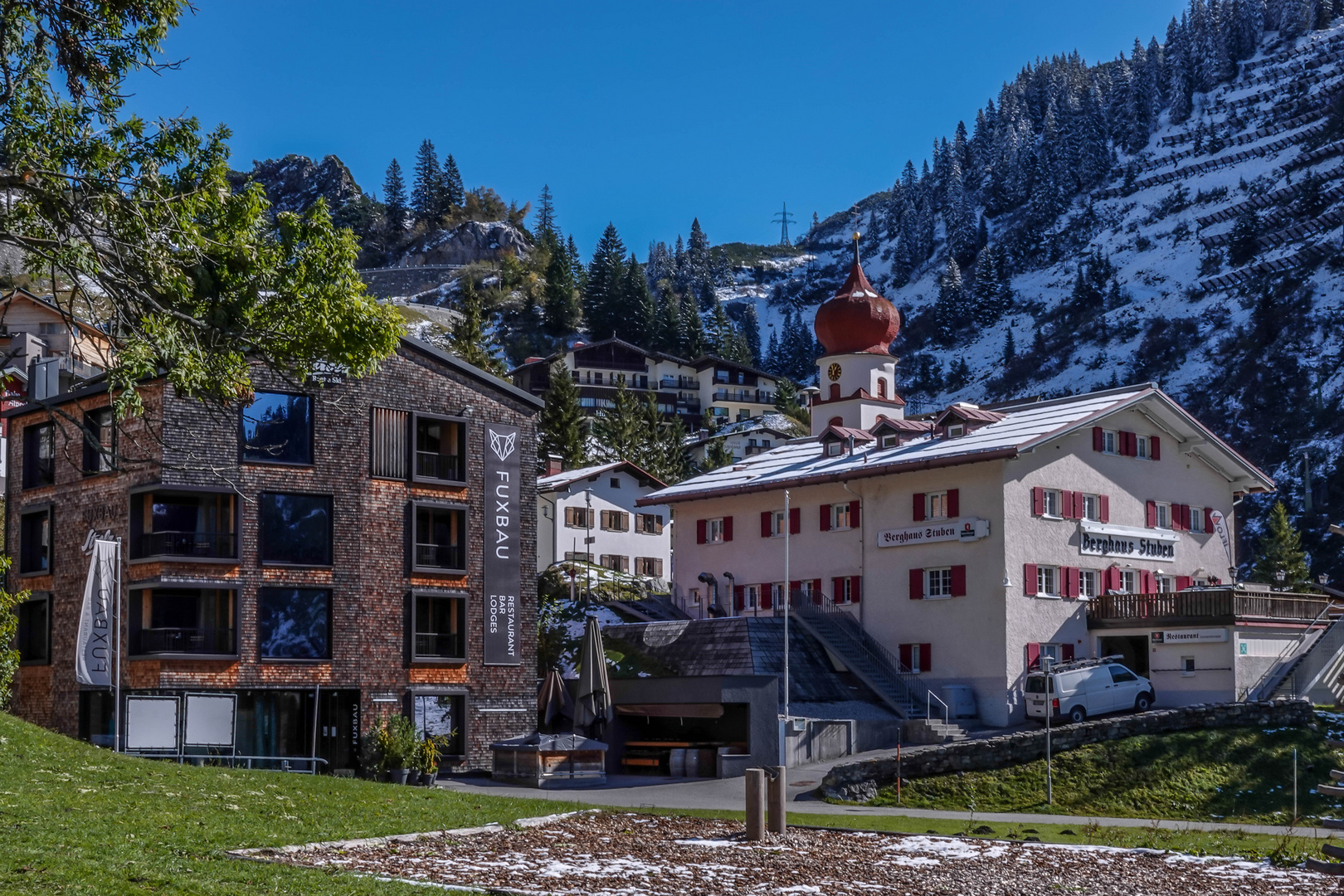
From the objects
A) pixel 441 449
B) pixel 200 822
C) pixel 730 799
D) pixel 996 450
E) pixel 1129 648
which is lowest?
pixel 730 799

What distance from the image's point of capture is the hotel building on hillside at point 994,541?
160 feet

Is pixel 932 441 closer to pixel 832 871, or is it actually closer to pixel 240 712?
pixel 240 712

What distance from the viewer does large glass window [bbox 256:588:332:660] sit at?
1559 inches

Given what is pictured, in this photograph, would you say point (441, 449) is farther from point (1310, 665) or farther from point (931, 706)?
point (1310, 665)

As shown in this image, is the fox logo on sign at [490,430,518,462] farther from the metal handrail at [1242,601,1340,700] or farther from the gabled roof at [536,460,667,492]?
the gabled roof at [536,460,667,492]

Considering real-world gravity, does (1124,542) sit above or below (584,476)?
below

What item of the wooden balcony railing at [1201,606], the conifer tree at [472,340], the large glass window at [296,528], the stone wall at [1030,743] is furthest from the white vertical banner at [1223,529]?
the conifer tree at [472,340]

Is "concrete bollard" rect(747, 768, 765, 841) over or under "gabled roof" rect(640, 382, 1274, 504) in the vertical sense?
under

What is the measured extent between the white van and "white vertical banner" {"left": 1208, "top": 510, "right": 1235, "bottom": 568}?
39.6ft

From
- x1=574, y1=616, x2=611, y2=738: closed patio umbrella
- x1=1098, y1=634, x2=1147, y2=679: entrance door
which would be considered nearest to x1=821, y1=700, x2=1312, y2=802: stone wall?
x1=574, y1=616, x2=611, y2=738: closed patio umbrella

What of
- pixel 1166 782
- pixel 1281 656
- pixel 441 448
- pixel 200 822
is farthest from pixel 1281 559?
pixel 200 822

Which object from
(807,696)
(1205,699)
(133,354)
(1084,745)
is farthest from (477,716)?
(133,354)

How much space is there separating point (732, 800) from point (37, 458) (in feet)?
75.0

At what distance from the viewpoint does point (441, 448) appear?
43.5 m
